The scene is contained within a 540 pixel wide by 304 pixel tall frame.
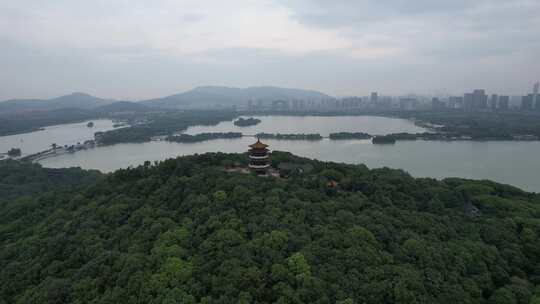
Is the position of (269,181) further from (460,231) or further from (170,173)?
(460,231)

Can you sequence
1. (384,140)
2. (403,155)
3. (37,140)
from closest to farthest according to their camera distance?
(403,155) → (384,140) → (37,140)

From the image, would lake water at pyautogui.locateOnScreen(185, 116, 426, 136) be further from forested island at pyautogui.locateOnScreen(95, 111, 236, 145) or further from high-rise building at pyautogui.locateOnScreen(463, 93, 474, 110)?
high-rise building at pyautogui.locateOnScreen(463, 93, 474, 110)

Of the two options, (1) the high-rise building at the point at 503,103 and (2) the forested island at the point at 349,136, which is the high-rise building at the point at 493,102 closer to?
(1) the high-rise building at the point at 503,103

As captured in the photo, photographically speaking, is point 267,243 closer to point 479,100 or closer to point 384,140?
point 384,140

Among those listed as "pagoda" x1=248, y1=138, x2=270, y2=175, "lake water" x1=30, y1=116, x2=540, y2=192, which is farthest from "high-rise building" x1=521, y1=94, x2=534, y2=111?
"pagoda" x1=248, y1=138, x2=270, y2=175

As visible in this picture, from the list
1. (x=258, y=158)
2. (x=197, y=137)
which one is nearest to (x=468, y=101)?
(x=197, y=137)

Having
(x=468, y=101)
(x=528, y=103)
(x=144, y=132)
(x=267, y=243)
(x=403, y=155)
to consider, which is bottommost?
(x=403, y=155)
